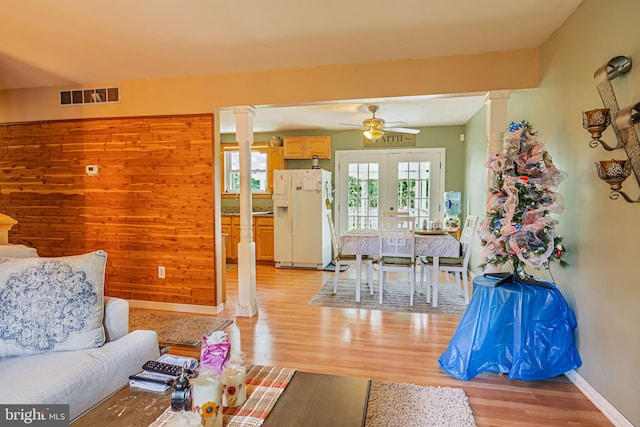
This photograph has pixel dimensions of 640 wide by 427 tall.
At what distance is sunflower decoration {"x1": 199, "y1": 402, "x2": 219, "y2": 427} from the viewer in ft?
3.78

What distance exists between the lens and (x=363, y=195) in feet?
21.2

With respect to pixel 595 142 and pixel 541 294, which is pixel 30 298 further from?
pixel 595 142

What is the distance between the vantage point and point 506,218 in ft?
7.82

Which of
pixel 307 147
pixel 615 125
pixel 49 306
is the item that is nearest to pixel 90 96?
pixel 49 306

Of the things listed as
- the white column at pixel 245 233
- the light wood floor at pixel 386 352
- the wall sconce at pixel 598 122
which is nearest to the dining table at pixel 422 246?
the light wood floor at pixel 386 352

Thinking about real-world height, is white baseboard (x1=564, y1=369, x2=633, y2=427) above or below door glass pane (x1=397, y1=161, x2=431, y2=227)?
below

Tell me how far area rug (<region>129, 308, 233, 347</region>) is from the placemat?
1596 mm

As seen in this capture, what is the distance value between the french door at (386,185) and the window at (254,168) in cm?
136

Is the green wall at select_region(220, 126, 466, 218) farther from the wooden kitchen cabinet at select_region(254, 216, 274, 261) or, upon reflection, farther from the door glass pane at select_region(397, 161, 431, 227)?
the wooden kitchen cabinet at select_region(254, 216, 274, 261)

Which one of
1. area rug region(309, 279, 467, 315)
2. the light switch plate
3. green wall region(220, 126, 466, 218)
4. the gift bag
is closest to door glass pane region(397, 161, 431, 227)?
green wall region(220, 126, 466, 218)

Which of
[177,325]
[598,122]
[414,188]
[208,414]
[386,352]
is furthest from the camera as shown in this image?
[414,188]

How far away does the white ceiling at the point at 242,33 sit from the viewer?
2.30 metres

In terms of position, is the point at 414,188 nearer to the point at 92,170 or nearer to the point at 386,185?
the point at 386,185

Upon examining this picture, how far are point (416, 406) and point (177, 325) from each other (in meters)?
2.38
